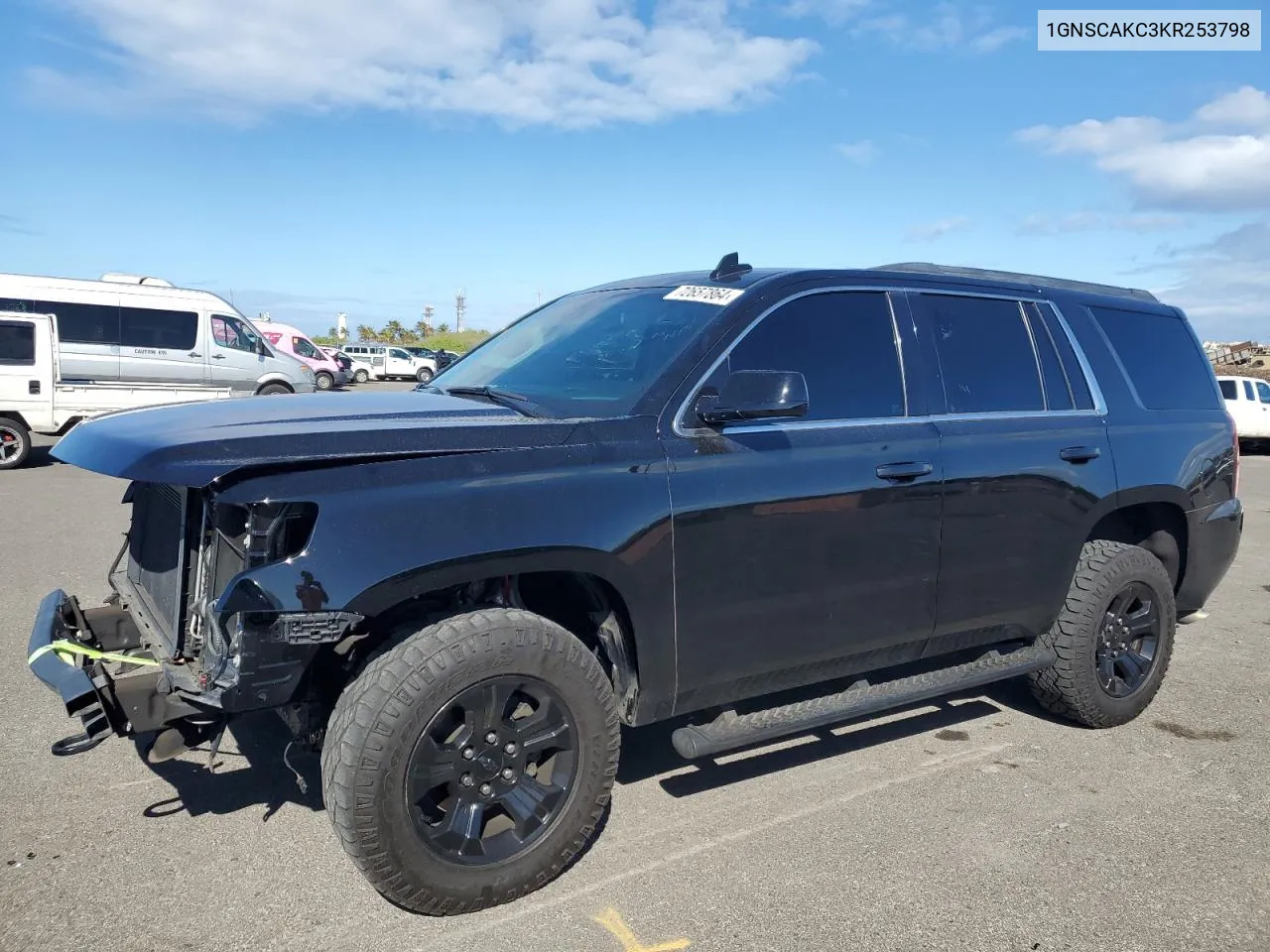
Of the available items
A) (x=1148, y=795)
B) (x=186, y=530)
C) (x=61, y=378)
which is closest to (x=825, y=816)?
(x=1148, y=795)

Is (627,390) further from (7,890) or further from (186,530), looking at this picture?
(7,890)

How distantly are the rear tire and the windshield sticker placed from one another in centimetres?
1259

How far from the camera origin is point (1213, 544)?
4844 mm

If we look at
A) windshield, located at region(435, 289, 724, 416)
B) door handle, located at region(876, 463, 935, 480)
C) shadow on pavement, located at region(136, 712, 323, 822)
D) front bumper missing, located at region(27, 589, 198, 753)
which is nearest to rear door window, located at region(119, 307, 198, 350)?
windshield, located at region(435, 289, 724, 416)

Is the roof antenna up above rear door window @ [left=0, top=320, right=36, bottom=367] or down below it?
below

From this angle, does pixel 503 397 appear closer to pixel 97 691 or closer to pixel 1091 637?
pixel 97 691

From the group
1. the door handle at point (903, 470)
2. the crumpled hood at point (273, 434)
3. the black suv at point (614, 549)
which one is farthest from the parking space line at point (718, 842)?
the crumpled hood at point (273, 434)

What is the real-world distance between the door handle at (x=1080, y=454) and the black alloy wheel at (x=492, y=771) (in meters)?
2.55

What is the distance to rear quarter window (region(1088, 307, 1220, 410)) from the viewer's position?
185 inches

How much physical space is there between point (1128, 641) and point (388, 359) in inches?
1711

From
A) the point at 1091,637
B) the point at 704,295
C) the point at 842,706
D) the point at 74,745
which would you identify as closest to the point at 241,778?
the point at 74,745

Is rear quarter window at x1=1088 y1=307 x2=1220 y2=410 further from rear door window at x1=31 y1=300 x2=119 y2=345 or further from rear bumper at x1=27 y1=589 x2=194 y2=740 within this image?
rear door window at x1=31 y1=300 x2=119 y2=345

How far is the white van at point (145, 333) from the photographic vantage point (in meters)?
15.2

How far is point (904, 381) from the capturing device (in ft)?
12.5
